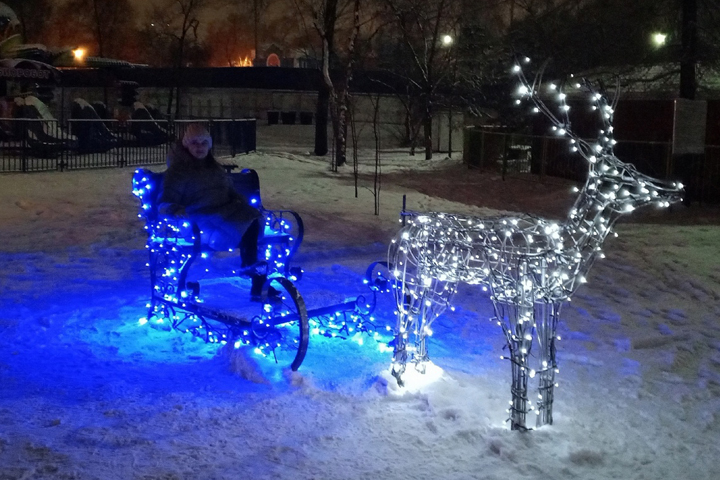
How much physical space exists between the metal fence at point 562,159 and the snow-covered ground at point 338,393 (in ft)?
26.5

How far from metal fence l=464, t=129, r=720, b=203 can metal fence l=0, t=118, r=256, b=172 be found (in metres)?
7.84

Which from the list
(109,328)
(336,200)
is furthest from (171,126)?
(109,328)

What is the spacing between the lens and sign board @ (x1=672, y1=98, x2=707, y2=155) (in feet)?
55.1

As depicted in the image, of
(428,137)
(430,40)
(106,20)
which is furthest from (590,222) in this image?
(106,20)

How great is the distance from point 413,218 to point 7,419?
9.20 feet

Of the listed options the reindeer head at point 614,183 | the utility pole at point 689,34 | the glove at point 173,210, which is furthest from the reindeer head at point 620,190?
the utility pole at point 689,34

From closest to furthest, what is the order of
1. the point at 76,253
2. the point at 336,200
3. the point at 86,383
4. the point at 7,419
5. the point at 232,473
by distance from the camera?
the point at 232,473 < the point at 7,419 < the point at 86,383 < the point at 76,253 < the point at 336,200

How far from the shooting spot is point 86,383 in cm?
555

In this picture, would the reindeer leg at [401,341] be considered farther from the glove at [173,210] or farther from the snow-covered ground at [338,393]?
the glove at [173,210]

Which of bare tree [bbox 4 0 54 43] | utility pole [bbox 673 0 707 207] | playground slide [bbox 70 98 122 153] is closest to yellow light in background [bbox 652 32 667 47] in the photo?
utility pole [bbox 673 0 707 207]

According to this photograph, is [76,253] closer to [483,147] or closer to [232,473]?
[232,473]

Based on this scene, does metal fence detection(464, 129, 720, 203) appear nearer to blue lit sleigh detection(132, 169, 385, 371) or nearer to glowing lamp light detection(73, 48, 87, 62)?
blue lit sleigh detection(132, 169, 385, 371)

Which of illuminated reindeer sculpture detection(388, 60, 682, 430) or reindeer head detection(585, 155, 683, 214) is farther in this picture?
reindeer head detection(585, 155, 683, 214)

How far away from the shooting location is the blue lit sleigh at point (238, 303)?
6.04 metres
